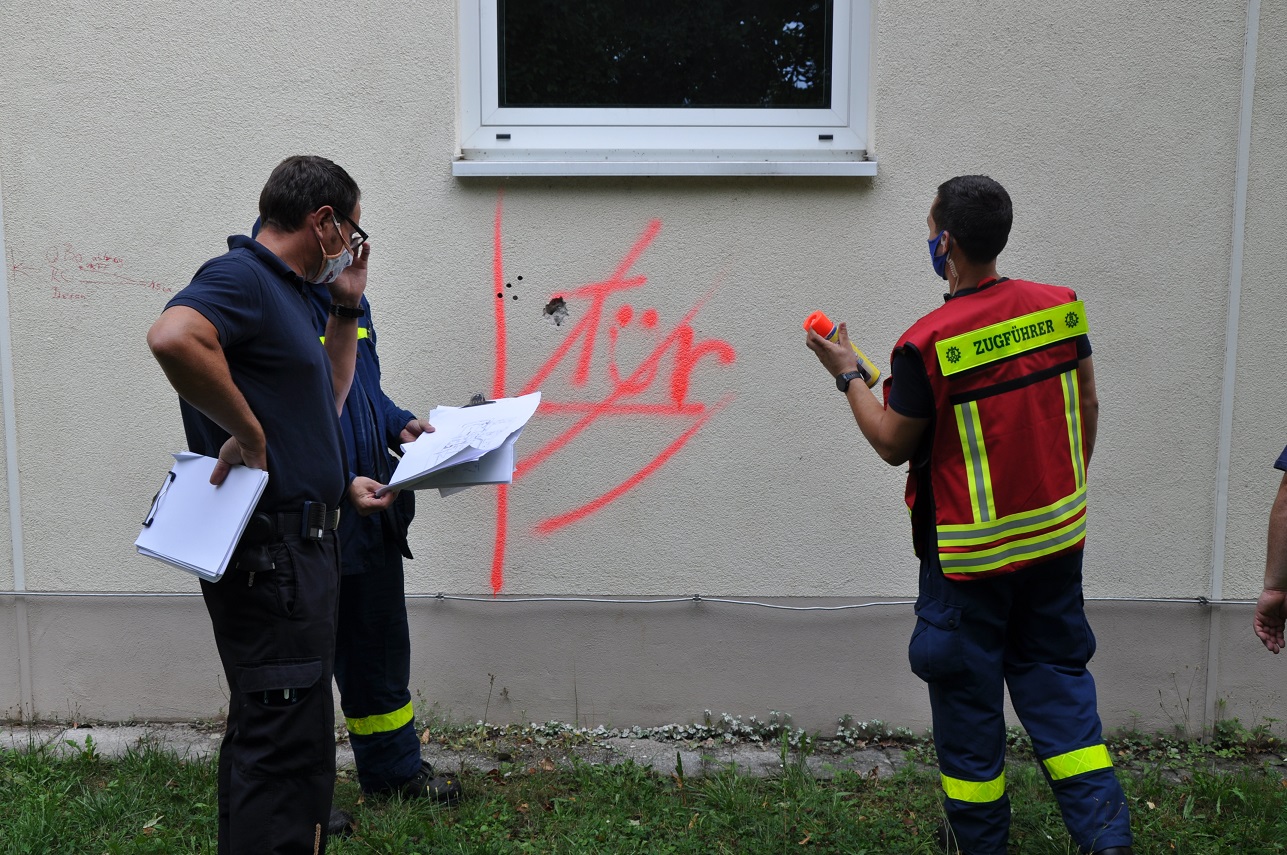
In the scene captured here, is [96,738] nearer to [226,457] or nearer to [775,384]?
[226,457]

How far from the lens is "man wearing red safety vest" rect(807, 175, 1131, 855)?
2479 mm

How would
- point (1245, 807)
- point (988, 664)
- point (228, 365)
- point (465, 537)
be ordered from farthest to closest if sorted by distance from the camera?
point (465, 537) → point (1245, 807) → point (988, 664) → point (228, 365)

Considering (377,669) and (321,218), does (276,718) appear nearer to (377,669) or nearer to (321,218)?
(377,669)

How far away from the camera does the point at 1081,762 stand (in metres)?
2.52

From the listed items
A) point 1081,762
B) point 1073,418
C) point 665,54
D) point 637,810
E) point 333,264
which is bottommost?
point 637,810

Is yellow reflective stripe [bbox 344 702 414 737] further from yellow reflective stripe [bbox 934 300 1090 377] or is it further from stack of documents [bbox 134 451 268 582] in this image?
yellow reflective stripe [bbox 934 300 1090 377]

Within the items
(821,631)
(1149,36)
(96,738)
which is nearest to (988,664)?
(821,631)

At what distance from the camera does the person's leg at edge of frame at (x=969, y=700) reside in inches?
101

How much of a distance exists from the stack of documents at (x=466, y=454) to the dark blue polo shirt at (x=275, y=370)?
0.85 feet

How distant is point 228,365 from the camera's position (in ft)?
6.95

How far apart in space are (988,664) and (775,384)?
4.69 feet

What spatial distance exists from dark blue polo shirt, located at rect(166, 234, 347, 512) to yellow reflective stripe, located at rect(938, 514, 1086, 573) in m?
1.56

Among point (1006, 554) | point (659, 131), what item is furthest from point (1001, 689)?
point (659, 131)

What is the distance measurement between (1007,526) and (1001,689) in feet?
1.54
